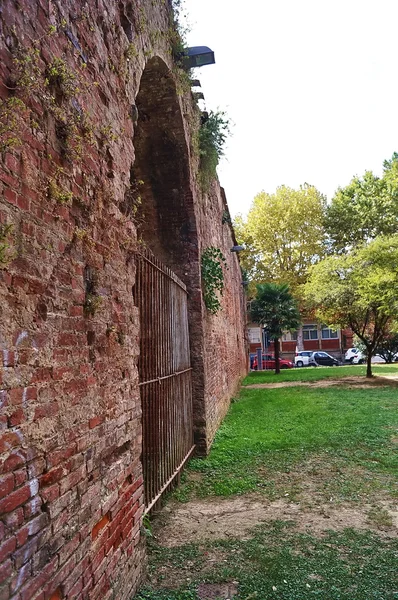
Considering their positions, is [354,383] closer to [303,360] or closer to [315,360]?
[315,360]

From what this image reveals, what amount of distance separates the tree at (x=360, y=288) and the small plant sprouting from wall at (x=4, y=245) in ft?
42.2

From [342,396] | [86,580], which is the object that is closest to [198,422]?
[86,580]

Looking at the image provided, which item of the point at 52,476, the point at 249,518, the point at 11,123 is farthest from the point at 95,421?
the point at 249,518

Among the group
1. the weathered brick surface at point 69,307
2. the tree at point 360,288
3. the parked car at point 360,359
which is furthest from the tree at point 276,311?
the weathered brick surface at point 69,307

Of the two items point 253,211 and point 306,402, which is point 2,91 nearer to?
point 306,402

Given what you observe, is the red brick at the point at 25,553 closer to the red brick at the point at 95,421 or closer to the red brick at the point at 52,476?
the red brick at the point at 52,476

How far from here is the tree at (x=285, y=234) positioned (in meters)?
32.2

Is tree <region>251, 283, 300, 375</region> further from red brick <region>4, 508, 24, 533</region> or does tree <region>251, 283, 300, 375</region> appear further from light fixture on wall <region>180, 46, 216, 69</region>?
red brick <region>4, 508, 24, 533</region>

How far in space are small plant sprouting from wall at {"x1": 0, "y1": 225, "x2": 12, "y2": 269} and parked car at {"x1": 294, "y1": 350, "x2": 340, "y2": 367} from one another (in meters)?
32.2

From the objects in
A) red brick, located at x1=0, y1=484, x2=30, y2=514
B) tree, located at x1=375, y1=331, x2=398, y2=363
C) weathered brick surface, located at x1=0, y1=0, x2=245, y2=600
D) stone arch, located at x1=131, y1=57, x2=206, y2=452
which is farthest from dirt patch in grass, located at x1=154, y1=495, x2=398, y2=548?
tree, located at x1=375, y1=331, x2=398, y2=363

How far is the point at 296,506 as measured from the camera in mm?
4344

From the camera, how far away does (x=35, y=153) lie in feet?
6.61

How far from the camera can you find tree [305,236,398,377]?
13.4m

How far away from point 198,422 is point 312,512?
2.44m
